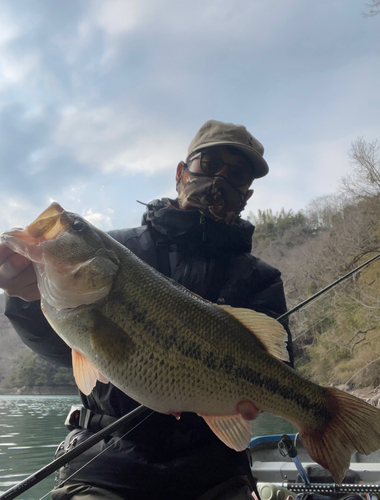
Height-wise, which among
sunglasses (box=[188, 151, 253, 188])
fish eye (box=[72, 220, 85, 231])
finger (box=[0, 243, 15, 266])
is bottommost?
finger (box=[0, 243, 15, 266])

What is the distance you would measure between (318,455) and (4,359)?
7997 cm

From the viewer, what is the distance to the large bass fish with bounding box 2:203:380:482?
1624 millimetres

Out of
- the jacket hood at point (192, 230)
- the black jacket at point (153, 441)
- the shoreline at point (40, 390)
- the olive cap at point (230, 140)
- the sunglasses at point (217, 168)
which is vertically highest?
the olive cap at point (230, 140)

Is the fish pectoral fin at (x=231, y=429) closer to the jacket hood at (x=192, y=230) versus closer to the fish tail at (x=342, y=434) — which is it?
the fish tail at (x=342, y=434)

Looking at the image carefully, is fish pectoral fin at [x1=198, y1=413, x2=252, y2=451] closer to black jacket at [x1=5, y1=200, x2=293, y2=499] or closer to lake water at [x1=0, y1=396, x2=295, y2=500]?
black jacket at [x1=5, y1=200, x2=293, y2=499]

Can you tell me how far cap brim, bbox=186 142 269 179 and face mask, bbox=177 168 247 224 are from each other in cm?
27

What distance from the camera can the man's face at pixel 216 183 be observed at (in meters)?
3.10

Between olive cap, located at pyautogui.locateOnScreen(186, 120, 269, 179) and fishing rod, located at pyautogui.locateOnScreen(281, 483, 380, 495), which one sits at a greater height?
olive cap, located at pyautogui.locateOnScreen(186, 120, 269, 179)

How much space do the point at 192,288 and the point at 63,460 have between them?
52.9 inches

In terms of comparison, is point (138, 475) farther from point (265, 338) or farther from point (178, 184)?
point (178, 184)

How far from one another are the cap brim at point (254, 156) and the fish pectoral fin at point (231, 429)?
86.5 inches

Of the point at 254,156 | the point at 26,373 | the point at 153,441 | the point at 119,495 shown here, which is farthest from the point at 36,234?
the point at 26,373

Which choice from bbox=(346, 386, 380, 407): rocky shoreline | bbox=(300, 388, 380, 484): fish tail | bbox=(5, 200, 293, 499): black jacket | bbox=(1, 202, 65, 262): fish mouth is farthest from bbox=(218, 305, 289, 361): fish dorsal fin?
bbox=(346, 386, 380, 407): rocky shoreline

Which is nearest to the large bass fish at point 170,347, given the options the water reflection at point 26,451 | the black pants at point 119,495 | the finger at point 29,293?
the finger at point 29,293
